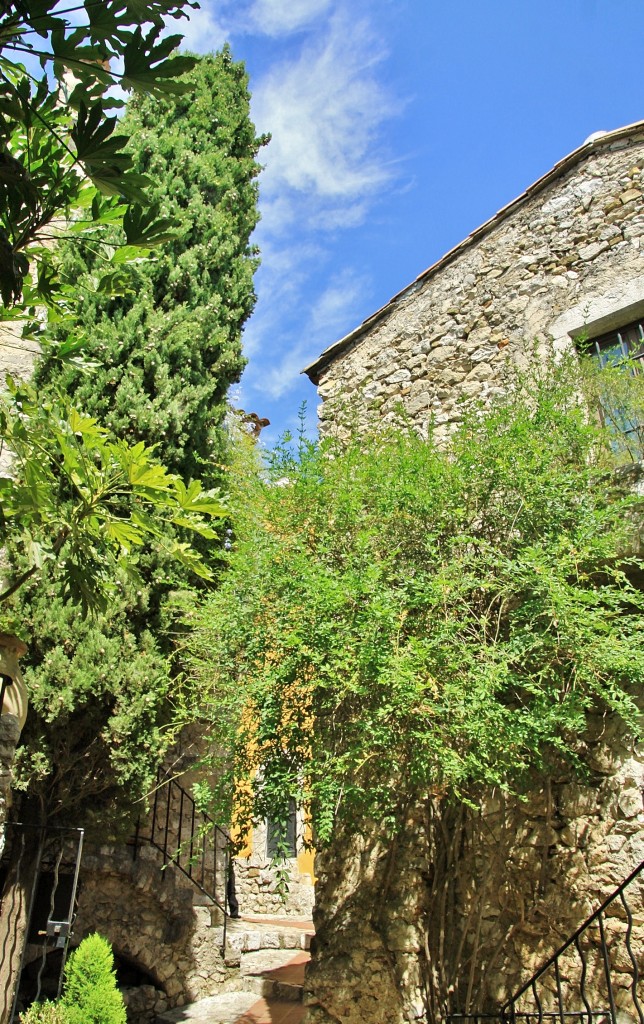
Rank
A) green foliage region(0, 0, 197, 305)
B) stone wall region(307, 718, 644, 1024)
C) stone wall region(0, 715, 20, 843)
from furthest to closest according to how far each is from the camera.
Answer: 1. stone wall region(307, 718, 644, 1024)
2. stone wall region(0, 715, 20, 843)
3. green foliage region(0, 0, 197, 305)

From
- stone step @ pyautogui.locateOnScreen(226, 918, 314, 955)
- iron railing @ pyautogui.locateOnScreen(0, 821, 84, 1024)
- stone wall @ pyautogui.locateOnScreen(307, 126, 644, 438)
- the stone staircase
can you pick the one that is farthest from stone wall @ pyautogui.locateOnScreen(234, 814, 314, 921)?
stone wall @ pyautogui.locateOnScreen(307, 126, 644, 438)

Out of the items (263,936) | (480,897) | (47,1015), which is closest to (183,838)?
(263,936)

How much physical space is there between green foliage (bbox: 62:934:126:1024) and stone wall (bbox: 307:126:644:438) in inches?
183

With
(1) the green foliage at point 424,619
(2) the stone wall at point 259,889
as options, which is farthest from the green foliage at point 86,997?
(2) the stone wall at point 259,889

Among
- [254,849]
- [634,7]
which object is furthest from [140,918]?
[634,7]

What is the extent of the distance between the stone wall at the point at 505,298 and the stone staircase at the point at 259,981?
542 cm

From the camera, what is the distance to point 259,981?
7.43 metres

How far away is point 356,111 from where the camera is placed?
22.9ft

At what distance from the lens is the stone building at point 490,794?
14.3 ft

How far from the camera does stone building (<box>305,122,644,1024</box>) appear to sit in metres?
4.37

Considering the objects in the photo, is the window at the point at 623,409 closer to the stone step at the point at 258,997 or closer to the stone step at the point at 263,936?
the stone step at the point at 258,997

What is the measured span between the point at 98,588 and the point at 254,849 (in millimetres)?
8855

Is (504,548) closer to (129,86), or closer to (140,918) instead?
(129,86)

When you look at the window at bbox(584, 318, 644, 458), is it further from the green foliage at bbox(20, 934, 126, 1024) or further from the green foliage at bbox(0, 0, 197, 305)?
the green foliage at bbox(20, 934, 126, 1024)
